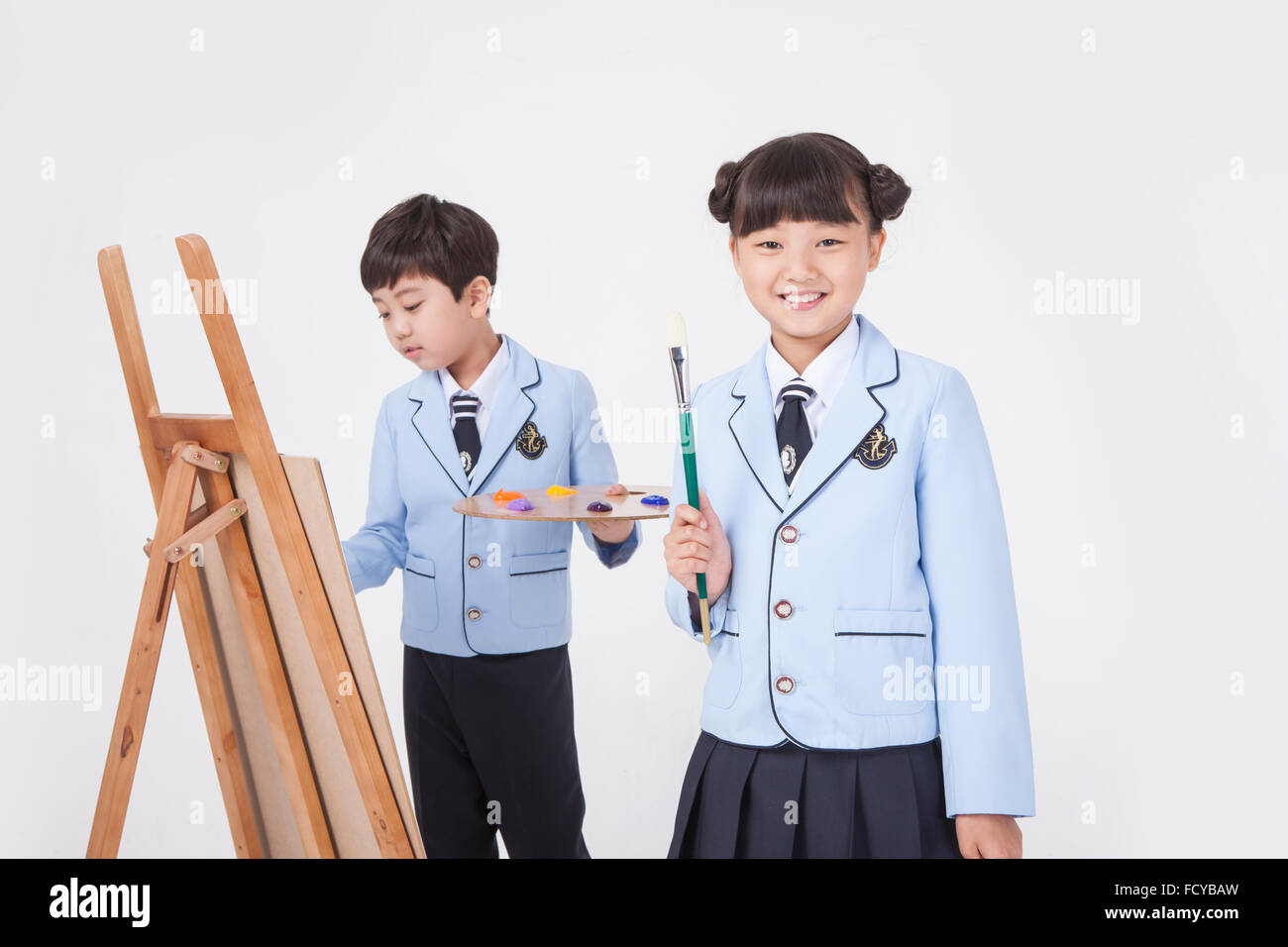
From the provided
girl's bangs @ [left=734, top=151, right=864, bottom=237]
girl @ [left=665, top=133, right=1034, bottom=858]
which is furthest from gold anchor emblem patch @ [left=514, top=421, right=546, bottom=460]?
girl's bangs @ [left=734, top=151, right=864, bottom=237]

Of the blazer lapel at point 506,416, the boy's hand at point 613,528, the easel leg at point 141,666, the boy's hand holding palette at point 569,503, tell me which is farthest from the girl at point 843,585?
the easel leg at point 141,666

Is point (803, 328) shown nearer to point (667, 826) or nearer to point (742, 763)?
point (742, 763)

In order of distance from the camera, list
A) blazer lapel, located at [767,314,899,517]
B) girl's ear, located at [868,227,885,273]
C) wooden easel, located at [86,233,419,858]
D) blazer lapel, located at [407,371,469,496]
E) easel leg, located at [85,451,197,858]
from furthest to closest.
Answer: blazer lapel, located at [407,371,469,496] < easel leg, located at [85,451,197,858] < wooden easel, located at [86,233,419,858] < girl's ear, located at [868,227,885,273] < blazer lapel, located at [767,314,899,517]

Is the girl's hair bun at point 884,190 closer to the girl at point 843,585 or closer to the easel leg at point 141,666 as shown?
the girl at point 843,585

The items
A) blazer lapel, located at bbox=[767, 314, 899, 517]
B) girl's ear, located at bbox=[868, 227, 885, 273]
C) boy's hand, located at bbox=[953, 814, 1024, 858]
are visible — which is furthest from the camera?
girl's ear, located at bbox=[868, 227, 885, 273]

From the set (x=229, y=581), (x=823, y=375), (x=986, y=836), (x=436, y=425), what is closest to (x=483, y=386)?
(x=436, y=425)

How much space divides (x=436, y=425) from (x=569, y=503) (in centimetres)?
43

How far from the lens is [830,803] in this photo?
5.97 ft

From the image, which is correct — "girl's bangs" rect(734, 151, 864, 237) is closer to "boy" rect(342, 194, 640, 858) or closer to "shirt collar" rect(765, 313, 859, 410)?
"shirt collar" rect(765, 313, 859, 410)

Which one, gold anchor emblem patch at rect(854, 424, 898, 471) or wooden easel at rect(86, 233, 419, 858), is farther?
wooden easel at rect(86, 233, 419, 858)

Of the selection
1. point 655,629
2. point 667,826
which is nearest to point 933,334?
point 655,629

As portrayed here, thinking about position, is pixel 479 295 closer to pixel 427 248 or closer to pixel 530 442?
pixel 427 248

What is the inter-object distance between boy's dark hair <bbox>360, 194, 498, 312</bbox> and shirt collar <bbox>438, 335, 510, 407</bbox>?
0.59ft

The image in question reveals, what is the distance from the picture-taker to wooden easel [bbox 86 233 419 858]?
2066 mm
